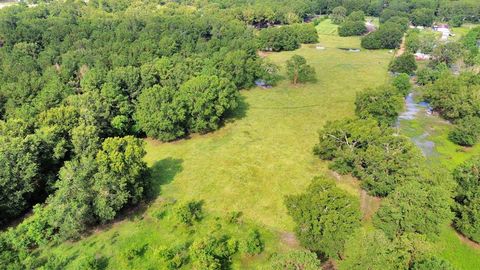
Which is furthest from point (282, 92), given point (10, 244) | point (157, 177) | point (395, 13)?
point (395, 13)

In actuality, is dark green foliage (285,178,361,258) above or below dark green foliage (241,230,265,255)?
above

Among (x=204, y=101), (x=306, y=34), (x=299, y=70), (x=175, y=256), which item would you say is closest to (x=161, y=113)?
(x=204, y=101)

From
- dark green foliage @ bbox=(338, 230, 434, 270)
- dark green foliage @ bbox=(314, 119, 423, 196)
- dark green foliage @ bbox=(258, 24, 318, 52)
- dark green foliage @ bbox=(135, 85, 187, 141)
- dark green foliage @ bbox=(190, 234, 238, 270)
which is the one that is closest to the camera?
dark green foliage @ bbox=(338, 230, 434, 270)

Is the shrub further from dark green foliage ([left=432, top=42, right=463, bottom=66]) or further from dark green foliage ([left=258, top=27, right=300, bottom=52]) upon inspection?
dark green foliage ([left=258, top=27, right=300, bottom=52])

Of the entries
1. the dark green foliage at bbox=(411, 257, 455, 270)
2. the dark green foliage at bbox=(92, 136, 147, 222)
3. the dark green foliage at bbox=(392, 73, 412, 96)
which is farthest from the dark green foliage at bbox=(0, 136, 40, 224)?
the dark green foliage at bbox=(392, 73, 412, 96)

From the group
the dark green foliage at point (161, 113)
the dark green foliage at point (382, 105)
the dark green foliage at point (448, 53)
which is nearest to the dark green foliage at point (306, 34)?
the dark green foliage at point (448, 53)
